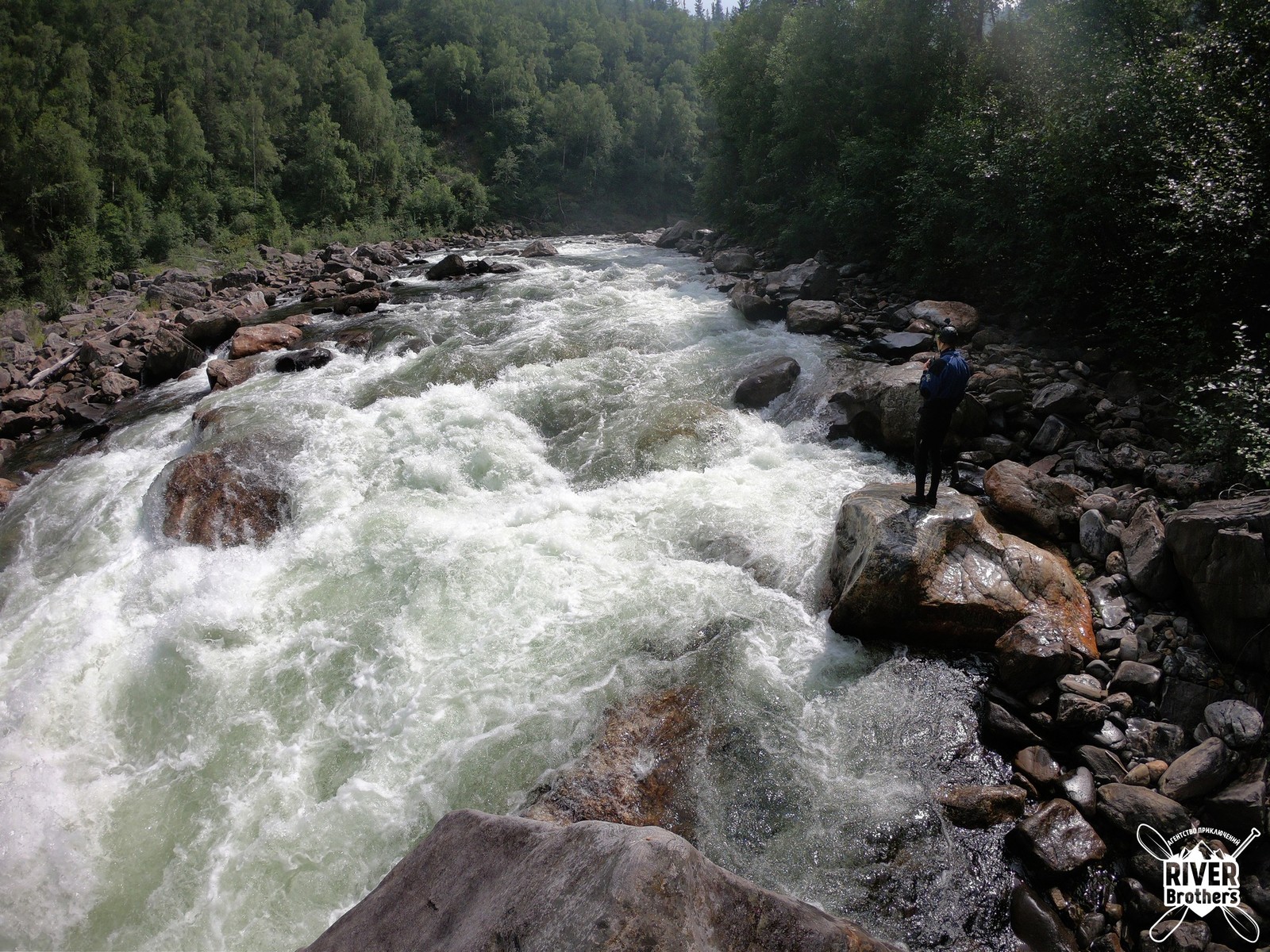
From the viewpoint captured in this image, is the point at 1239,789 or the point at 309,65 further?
the point at 309,65

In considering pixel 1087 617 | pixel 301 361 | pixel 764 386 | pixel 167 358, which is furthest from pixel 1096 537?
pixel 167 358

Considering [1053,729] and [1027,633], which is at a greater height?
[1027,633]

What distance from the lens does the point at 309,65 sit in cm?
5612

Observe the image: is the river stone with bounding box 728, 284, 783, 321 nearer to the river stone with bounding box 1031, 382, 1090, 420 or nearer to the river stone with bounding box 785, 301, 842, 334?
the river stone with bounding box 785, 301, 842, 334

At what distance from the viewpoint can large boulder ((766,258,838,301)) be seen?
18.4 meters

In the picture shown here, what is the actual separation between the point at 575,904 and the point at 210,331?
2033 cm

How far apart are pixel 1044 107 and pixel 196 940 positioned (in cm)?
1930

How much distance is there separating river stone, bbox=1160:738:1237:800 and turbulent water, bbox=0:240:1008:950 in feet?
4.37

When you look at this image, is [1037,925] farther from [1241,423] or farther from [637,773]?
[1241,423]

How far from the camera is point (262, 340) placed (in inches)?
667

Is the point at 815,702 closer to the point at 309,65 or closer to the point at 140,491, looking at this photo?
the point at 140,491

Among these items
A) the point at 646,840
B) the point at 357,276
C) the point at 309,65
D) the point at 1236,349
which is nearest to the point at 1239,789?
the point at 646,840

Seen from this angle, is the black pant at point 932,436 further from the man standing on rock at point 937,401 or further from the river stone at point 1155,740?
the river stone at point 1155,740

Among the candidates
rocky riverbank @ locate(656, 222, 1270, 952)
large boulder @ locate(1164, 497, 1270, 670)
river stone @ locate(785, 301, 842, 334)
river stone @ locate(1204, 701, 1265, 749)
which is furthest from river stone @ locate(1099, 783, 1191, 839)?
river stone @ locate(785, 301, 842, 334)
